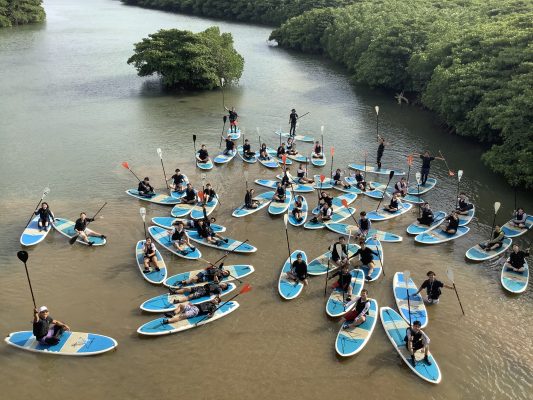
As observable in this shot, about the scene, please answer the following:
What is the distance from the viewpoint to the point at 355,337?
13391mm

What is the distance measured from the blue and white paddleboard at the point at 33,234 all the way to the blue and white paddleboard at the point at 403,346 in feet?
43.5

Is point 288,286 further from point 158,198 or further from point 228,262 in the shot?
point 158,198

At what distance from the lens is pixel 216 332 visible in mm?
13719

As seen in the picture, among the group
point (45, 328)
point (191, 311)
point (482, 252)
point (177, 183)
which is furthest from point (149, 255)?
point (482, 252)

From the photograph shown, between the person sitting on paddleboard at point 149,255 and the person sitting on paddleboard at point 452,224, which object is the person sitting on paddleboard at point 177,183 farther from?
the person sitting on paddleboard at point 452,224

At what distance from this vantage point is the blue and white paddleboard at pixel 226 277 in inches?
608

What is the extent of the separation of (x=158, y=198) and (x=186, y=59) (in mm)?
20853

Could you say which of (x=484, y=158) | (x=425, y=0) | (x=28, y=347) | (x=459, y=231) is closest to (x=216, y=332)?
(x=28, y=347)

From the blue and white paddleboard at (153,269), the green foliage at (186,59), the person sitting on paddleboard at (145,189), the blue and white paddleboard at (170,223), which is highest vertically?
the green foliage at (186,59)

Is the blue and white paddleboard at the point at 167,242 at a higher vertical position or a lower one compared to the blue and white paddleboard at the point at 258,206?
lower

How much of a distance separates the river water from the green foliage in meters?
1.70

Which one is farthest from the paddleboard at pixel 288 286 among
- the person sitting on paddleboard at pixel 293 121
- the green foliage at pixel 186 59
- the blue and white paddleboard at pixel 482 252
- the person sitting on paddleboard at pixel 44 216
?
the green foliage at pixel 186 59

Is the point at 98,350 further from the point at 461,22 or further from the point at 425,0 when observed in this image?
the point at 425,0

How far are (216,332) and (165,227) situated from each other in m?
6.72
